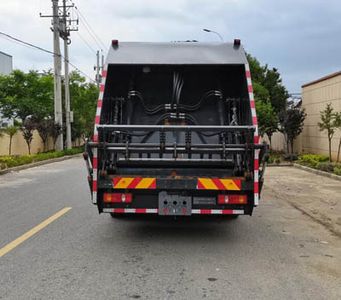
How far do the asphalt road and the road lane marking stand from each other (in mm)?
84

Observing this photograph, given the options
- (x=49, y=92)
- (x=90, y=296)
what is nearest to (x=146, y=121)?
(x=90, y=296)

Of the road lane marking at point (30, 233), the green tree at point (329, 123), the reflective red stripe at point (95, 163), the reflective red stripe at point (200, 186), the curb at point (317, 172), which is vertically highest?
the green tree at point (329, 123)

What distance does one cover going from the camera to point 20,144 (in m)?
32.6

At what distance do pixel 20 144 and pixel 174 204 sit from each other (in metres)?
27.6

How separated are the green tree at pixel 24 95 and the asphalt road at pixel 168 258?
31.3 metres

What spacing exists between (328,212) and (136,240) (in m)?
4.41

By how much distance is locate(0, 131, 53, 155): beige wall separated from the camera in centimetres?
2944

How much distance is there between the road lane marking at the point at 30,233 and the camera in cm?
667

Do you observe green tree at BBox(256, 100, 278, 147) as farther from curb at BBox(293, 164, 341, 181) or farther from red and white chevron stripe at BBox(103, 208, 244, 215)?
red and white chevron stripe at BBox(103, 208, 244, 215)

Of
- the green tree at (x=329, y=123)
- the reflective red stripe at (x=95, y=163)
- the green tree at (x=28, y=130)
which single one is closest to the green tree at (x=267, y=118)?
the green tree at (x=329, y=123)

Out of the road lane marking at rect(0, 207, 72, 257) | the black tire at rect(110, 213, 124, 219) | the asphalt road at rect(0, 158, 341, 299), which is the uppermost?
the black tire at rect(110, 213, 124, 219)

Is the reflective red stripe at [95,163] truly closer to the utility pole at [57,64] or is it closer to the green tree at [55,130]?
the utility pole at [57,64]

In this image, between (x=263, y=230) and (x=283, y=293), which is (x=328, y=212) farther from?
(x=283, y=293)

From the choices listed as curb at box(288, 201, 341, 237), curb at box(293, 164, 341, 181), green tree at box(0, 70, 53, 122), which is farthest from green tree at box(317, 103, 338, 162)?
green tree at box(0, 70, 53, 122)
